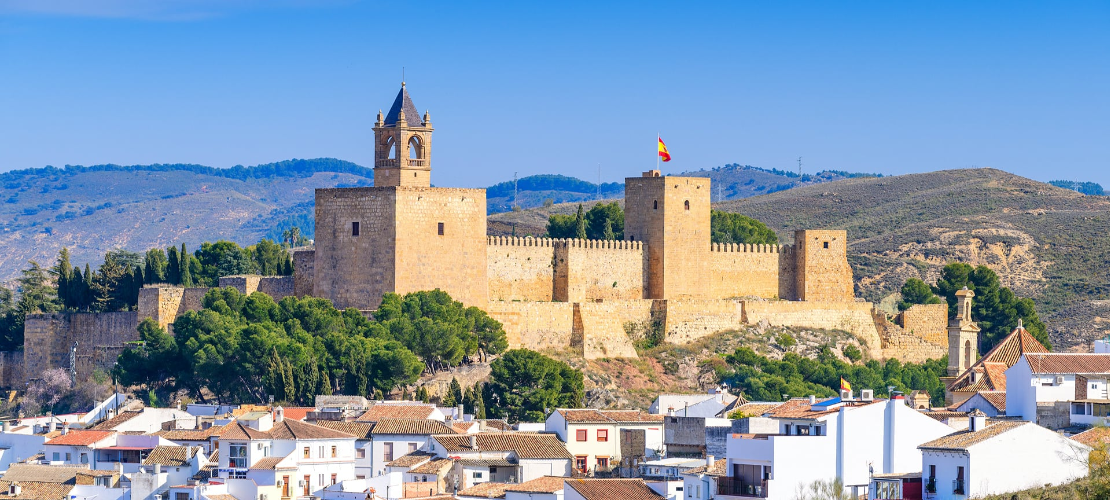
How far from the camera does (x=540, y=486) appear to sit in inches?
1531

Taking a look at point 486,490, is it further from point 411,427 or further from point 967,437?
point 967,437

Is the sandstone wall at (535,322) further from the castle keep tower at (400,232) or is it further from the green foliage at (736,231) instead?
the green foliage at (736,231)

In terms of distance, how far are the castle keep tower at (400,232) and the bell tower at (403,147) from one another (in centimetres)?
3

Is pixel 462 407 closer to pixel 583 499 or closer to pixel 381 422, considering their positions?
pixel 381 422

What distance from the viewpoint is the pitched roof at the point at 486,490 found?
38925 mm

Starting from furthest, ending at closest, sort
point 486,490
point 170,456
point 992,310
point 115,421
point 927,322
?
point 992,310, point 927,322, point 115,421, point 170,456, point 486,490

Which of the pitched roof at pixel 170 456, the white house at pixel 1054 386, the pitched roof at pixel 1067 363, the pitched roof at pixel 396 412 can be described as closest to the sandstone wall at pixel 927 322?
the pitched roof at pixel 396 412

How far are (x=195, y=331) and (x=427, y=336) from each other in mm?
6106

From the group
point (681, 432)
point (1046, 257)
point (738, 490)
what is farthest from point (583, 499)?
point (1046, 257)

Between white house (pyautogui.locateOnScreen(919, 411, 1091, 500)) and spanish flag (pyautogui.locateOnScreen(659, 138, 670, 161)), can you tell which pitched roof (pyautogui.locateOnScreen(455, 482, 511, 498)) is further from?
spanish flag (pyautogui.locateOnScreen(659, 138, 670, 161))

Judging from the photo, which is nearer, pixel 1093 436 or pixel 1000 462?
pixel 1000 462

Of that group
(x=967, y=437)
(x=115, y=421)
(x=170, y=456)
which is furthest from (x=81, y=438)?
(x=967, y=437)

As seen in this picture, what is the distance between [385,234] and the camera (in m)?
57.7

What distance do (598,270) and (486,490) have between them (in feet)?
81.3
